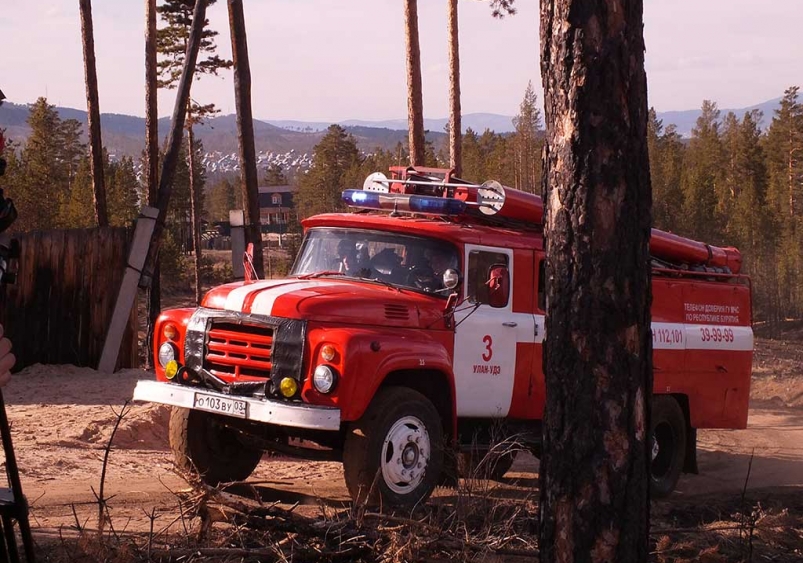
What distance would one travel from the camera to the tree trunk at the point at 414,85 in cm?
2025

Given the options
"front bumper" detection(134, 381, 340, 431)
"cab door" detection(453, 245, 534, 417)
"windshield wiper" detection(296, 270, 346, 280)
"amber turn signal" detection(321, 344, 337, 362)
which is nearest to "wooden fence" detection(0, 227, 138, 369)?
"windshield wiper" detection(296, 270, 346, 280)

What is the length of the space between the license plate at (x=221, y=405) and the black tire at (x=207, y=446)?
0.38 m

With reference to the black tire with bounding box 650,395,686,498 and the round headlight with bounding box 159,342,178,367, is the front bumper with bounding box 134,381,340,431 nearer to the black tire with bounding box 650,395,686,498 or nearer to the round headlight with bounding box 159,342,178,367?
the round headlight with bounding box 159,342,178,367

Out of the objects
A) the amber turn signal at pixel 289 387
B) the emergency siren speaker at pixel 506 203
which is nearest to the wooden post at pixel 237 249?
the emergency siren speaker at pixel 506 203

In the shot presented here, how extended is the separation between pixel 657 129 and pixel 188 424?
343 ft

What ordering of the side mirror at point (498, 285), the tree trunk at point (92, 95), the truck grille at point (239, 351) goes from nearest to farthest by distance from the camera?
the truck grille at point (239, 351)
the side mirror at point (498, 285)
the tree trunk at point (92, 95)

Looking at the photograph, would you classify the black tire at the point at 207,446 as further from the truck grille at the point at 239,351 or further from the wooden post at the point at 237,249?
the wooden post at the point at 237,249

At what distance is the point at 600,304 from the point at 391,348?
10.3 feet

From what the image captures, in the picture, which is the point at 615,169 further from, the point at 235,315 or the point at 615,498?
the point at 235,315

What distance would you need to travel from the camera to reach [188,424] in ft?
27.5

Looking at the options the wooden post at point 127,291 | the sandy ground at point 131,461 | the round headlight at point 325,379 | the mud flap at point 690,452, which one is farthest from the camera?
the wooden post at point 127,291

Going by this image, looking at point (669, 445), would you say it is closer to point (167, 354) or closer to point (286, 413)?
point (286, 413)

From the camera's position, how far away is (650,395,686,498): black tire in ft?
35.2

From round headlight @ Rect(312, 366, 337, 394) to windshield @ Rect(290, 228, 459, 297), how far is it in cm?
150
